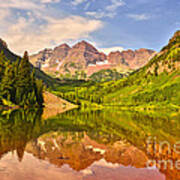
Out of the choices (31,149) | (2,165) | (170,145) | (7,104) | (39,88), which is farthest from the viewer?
(39,88)

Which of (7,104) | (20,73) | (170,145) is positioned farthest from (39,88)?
(170,145)

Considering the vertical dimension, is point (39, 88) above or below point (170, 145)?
above

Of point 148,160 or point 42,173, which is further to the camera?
point 148,160

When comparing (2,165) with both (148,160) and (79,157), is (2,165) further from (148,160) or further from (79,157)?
(148,160)

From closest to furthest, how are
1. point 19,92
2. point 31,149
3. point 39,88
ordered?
1. point 31,149
2. point 19,92
3. point 39,88

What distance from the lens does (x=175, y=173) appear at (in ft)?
57.6

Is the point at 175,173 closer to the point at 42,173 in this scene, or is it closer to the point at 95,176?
the point at 95,176

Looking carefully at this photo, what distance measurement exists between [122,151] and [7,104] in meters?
102

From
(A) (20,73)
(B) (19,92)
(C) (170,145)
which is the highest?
(A) (20,73)

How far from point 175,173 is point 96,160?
7302 mm

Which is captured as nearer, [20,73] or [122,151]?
[122,151]

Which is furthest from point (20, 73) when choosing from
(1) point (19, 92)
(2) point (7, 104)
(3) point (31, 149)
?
(3) point (31, 149)

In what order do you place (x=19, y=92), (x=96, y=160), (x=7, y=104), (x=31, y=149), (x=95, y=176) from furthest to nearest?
(x=19, y=92) → (x=7, y=104) → (x=31, y=149) → (x=96, y=160) → (x=95, y=176)

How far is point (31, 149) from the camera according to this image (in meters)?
24.3
